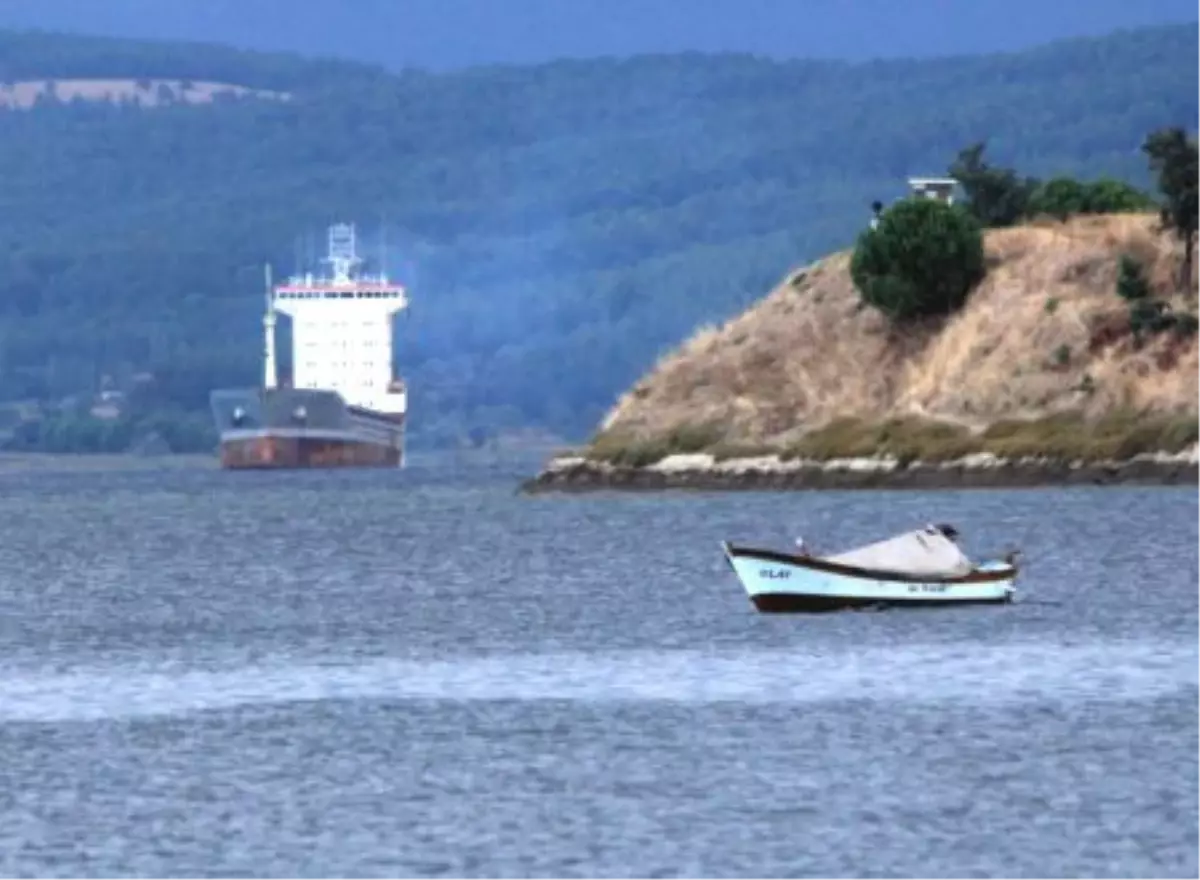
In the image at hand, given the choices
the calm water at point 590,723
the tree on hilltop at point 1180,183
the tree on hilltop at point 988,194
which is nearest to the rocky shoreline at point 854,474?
the tree on hilltop at point 1180,183

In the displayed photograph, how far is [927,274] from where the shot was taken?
12875 centimetres

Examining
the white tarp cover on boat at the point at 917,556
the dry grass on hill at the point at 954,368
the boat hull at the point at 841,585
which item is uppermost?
the dry grass on hill at the point at 954,368

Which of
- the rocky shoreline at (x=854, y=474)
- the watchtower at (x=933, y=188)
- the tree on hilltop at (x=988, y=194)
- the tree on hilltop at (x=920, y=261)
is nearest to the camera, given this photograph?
the rocky shoreline at (x=854, y=474)

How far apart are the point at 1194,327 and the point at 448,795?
83.2 m

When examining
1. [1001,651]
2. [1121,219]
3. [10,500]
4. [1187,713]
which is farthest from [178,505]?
[1187,713]

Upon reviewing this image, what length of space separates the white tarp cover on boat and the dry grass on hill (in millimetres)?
50879

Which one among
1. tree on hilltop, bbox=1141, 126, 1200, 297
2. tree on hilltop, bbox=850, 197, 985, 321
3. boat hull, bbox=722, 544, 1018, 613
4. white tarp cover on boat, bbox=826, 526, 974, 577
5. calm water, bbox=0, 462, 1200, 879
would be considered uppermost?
tree on hilltop, bbox=1141, 126, 1200, 297

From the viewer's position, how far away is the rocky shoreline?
11644 centimetres

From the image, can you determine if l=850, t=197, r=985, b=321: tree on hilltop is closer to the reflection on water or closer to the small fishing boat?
the small fishing boat

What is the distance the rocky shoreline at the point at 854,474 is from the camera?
11644 centimetres

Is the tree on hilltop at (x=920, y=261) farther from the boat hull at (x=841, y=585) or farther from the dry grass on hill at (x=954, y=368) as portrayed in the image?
the boat hull at (x=841, y=585)

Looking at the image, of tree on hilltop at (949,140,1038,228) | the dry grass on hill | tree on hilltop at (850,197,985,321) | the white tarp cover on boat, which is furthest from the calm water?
tree on hilltop at (949,140,1038,228)

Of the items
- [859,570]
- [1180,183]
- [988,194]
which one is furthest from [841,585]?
[988,194]

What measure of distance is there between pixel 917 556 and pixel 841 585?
129 centimetres
